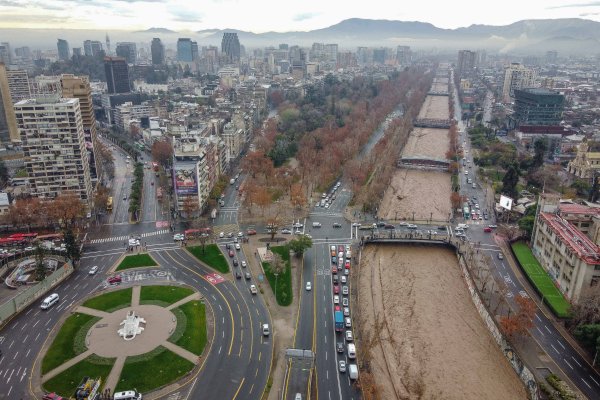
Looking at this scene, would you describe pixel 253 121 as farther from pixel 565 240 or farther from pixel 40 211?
pixel 565 240

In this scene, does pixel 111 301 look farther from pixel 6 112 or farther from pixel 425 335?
pixel 6 112

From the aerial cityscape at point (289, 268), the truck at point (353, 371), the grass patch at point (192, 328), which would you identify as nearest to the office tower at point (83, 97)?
the aerial cityscape at point (289, 268)

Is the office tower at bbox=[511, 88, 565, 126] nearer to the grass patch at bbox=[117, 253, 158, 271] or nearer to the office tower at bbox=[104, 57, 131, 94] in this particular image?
the grass patch at bbox=[117, 253, 158, 271]

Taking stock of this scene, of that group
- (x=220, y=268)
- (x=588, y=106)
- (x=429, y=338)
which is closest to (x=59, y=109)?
(x=220, y=268)

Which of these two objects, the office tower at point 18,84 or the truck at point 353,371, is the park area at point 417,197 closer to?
the truck at point 353,371

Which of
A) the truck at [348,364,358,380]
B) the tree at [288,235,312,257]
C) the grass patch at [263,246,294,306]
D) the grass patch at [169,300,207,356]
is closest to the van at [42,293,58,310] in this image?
the grass patch at [169,300,207,356]
